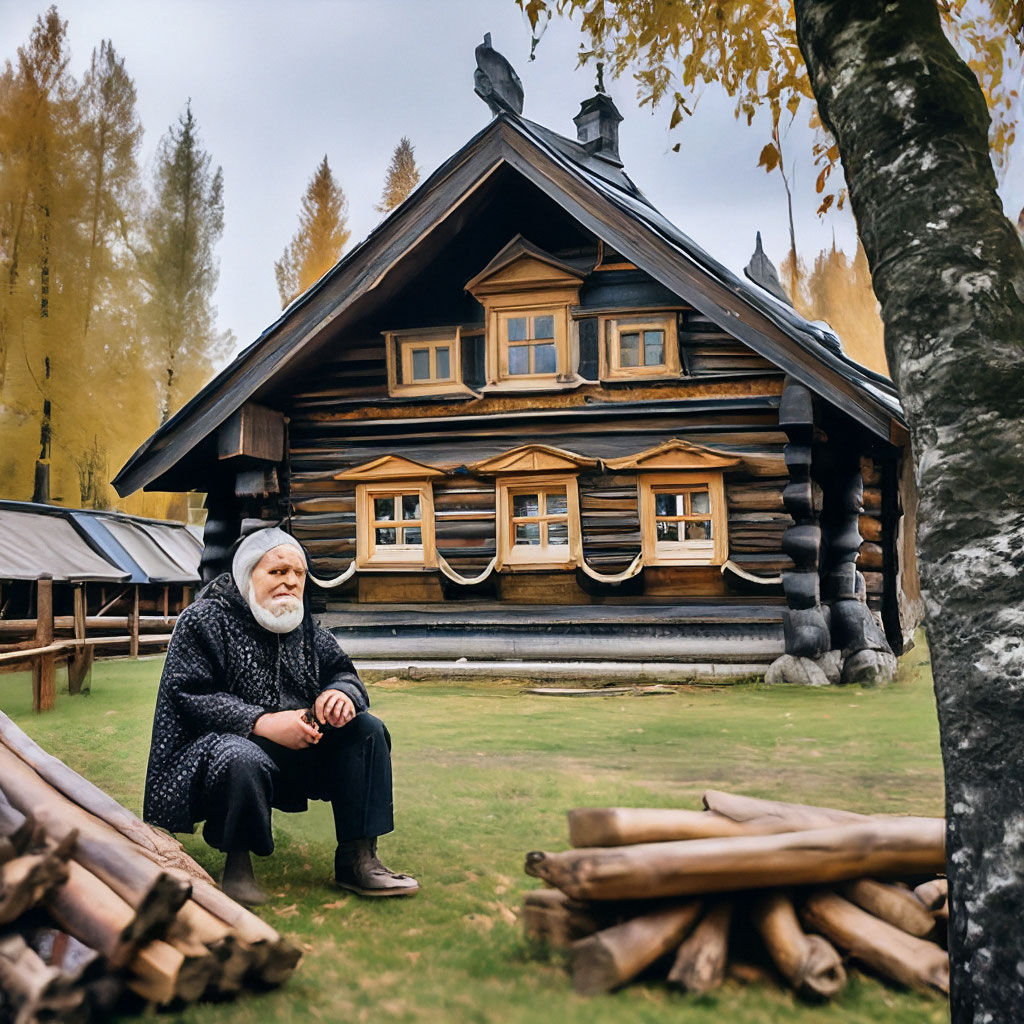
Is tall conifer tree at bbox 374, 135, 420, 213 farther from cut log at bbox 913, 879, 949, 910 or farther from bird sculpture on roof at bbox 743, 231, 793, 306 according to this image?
cut log at bbox 913, 879, 949, 910

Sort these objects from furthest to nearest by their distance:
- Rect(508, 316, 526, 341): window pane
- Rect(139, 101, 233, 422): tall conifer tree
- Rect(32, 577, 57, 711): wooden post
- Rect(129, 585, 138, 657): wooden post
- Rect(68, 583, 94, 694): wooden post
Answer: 1. Rect(139, 101, 233, 422): tall conifer tree
2. Rect(129, 585, 138, 657): wooden post
3. Rect(508, 316, 526, 341): window pane
4. Rect(68, 583, 94, 694): wooden post
5. Rect(32, 577, 57, 711): wooden post

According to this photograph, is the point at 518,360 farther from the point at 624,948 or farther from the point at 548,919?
the point at 624,948

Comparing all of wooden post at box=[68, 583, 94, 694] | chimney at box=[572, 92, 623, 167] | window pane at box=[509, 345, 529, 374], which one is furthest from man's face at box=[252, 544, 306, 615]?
chimney at box=[572, 92, 623, 167]

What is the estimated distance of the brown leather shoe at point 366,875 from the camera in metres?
3.36

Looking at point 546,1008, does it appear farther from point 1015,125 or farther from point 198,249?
point 198,249

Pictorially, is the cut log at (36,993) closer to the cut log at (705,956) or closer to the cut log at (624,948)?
the cut log at (624,948)

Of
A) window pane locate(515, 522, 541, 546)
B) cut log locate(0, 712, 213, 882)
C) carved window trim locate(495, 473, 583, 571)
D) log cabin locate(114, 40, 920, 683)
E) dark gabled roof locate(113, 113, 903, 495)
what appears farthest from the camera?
window pane locate(515, 522, 541, 546)

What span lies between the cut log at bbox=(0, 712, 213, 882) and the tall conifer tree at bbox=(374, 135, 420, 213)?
94.3 feet

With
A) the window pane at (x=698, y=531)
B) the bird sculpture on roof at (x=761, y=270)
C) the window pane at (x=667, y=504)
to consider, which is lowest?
the window pane at (x=698, y=531)

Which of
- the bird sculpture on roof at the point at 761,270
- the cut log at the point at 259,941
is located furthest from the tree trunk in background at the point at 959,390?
the bird sculpture on roof at the point at 761,270

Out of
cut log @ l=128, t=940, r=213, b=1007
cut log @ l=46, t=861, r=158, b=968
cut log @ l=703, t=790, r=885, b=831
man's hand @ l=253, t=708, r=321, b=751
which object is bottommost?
cut log @ l=128, t=940, r=213, b=1007

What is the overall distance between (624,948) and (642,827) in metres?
0.35

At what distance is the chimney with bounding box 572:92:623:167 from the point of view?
14.8 m

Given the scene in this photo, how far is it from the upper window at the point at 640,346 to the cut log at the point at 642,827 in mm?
7989
